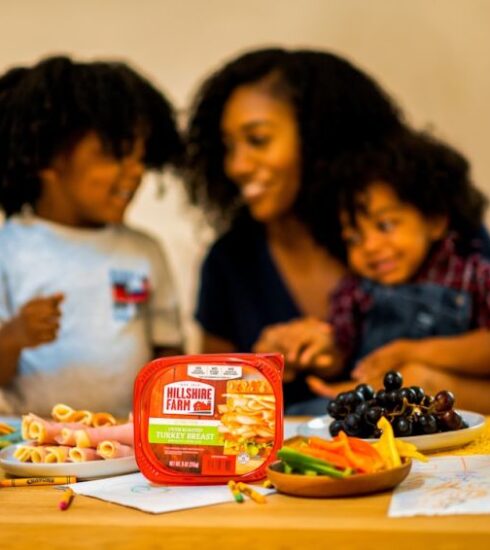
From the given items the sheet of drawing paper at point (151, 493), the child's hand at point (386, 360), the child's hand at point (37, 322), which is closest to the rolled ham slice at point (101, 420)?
the sheet of drawing paper at point (151, 493)

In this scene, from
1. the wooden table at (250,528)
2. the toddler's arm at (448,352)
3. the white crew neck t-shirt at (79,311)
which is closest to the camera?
the wooden table at (250,528)

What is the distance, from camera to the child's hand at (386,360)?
1.43 meters

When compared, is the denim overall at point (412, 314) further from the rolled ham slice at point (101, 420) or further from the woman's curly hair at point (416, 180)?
the rolled ham slice at point (101, 420)

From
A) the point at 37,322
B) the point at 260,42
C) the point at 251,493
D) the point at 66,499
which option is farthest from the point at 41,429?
the point at 260,42

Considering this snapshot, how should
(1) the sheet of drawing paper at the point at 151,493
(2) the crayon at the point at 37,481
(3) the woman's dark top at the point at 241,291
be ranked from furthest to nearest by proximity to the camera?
(3) the woman's dark top at the point at 241,291, (2) the crayon at the point at 37,481, (1) the sheet of drawing paper at the point at 151,493

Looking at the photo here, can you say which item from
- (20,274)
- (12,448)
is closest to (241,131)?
(20,274)

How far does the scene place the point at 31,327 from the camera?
4.51ft

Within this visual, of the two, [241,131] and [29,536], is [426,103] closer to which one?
[241,131]

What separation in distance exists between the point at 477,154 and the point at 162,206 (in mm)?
873

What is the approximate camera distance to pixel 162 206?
7.79ft

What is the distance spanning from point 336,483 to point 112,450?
0.89ft

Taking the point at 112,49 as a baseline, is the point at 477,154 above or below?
below

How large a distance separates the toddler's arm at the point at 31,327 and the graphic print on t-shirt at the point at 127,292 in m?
0.30

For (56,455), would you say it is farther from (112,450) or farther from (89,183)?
(89,183)
